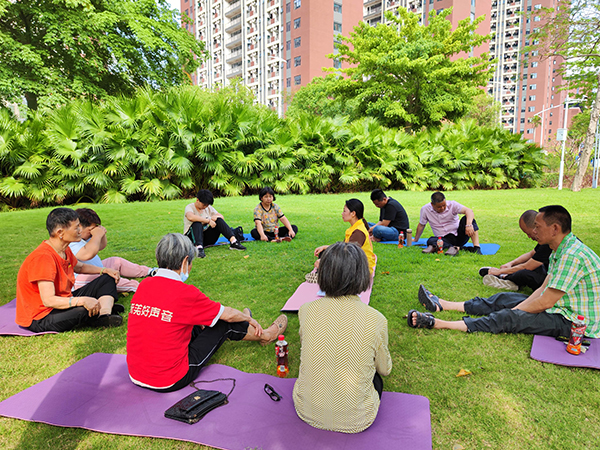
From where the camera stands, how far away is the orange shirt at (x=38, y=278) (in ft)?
11.5

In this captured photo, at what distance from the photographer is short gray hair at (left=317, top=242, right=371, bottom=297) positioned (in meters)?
2.29

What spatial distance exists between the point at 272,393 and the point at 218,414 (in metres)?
0.43

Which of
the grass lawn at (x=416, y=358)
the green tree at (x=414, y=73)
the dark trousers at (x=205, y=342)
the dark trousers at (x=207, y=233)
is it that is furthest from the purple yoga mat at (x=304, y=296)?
the green tree at (x=414, y=73)

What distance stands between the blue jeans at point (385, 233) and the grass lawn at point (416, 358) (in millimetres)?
577

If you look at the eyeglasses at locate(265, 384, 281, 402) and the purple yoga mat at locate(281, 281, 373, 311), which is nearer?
the eyeglasses at locate(265, 384, 281, 402)

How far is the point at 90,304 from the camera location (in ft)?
12.8

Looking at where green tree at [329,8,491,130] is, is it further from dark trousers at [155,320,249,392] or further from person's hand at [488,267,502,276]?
dark trousers at [155,320,249,392]

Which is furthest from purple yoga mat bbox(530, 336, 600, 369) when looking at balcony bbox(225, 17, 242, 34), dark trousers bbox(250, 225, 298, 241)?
balcony bbox(225, 17, 242, 34)

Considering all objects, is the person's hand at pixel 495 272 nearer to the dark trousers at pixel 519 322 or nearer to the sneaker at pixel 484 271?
the sneaker at pixel 484 271

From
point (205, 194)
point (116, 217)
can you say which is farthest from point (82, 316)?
point (116, 217)

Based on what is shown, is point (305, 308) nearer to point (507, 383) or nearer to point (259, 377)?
point (259, 377)

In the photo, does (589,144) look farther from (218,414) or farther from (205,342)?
(218,414)

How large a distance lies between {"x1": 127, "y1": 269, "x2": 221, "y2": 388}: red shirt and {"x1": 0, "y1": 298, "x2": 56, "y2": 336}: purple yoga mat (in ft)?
6.29

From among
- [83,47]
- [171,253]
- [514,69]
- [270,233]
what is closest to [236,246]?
[270,233]
